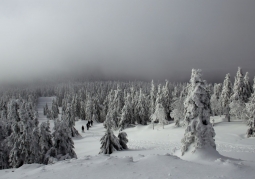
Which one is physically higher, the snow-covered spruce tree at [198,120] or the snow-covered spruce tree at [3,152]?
the snow-covered spruce tree at [198,120]

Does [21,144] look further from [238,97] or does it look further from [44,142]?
[238,97]

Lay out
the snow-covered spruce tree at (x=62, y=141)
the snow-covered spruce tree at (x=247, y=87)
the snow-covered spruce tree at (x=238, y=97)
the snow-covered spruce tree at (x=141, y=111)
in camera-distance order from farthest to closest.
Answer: the snow-covered spruce tree at (x=141, y=111), the snow-covered spruce tree at (x=247, y=87), the snow-covered spruce tree at (x=238, y=97), the snow-covered spruce tree at (x=62, y=141)

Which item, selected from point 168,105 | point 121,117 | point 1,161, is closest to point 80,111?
point 121,117

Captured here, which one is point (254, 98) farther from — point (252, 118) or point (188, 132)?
point (188, 132)

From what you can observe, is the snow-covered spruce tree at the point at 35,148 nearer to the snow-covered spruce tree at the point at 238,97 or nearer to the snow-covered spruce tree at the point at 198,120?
the snow-covered spruce tree at the point at 198,120

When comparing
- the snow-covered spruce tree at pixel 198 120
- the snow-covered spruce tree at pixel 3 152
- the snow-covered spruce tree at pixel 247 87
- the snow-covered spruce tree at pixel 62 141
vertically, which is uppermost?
the snow-covered spruce tree at pixel 247 87

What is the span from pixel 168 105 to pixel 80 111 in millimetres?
49327

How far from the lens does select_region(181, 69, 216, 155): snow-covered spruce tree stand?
1288 centimetres

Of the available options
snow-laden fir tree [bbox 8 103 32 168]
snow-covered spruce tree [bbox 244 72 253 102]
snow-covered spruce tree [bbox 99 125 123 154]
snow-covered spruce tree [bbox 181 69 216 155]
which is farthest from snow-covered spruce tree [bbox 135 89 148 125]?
snow-covered spruce tree [bbox 181 69 216 155]

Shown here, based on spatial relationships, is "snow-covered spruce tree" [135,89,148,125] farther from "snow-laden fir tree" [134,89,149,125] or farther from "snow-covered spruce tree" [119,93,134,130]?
"snow-covered spruce tree" [119,93,134,130]

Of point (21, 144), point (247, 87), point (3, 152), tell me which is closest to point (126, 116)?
point (247, 87)

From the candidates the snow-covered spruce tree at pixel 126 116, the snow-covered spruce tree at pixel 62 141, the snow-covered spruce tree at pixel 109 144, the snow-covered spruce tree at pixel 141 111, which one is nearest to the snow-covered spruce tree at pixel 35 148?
the snow-covered spruce tree at pixel 62 141

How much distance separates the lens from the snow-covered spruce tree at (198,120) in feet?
42.2

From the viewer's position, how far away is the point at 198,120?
13312mm
